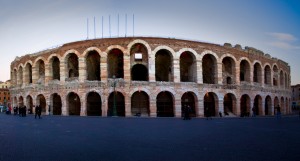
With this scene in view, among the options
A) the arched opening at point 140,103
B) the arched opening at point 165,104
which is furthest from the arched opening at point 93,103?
the arched opening at point 165,104

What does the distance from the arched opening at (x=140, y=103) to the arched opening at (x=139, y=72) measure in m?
3.06

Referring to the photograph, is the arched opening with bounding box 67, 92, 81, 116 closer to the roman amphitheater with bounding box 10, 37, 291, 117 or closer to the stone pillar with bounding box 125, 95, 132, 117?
the roman amphitheater with bounding box 10, 37, 291, 117

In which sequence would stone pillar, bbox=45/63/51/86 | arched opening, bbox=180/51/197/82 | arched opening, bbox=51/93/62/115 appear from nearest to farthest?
arched opening, bbox=180/51/197/82 < stone pillar, bbox=45/63/51/86 < arched opening, bbox=51/93/62/115

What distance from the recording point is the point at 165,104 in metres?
26.9

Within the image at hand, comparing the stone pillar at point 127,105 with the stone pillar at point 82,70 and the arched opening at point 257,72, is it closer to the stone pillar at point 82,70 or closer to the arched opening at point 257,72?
the stone pillar at point 82,70

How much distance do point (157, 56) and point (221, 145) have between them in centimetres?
2187

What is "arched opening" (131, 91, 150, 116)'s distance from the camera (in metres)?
26.0

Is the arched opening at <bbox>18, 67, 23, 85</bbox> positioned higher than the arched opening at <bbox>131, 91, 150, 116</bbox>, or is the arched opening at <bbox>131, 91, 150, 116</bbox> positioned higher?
the arched opening at <bbox>18, 67, 23, 85</bbox>

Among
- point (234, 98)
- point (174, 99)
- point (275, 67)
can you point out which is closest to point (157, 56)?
point (174, 99)

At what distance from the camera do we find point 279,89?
115ft

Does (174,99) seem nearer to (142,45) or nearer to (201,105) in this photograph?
(201,105)

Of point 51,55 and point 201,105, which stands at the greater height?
point 51,55

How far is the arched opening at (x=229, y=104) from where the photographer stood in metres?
28.5

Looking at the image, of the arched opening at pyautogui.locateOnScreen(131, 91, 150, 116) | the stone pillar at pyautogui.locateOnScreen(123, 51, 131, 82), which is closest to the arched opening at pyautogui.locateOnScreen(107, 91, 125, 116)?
the arched opening at pyautogui.locateOnScreen(131, 91, 150, 116)
